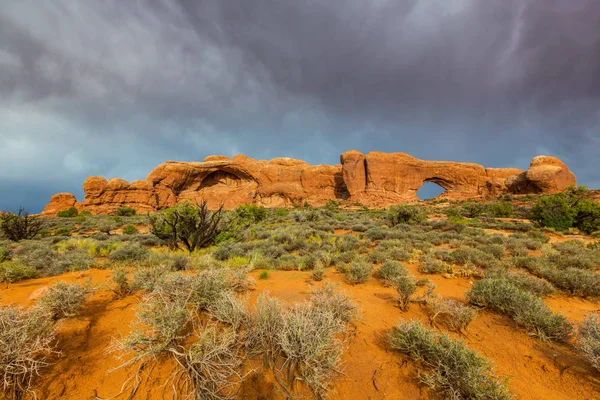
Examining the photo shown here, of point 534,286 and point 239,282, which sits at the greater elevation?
point 534,286

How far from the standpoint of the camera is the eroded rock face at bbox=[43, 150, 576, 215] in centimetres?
3503

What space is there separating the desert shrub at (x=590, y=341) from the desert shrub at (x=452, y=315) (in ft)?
3.34

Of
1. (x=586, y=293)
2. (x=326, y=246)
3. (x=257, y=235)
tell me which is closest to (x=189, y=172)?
(x=257, y=235)

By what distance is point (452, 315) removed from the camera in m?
3.44

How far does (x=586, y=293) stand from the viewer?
14.7ft

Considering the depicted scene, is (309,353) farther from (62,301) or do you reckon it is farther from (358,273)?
(62,301)

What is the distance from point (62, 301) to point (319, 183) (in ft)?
125

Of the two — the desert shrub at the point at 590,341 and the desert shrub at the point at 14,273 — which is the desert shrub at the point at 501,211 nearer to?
the desert shrub at the point at 590,341

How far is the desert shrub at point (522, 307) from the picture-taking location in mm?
3111

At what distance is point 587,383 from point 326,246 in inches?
254

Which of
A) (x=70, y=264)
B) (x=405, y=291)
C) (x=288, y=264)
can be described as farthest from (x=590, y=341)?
(x=70, y=264)

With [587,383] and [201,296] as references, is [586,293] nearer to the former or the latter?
[587,383]

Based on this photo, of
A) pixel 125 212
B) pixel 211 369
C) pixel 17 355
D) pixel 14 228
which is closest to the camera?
pixel 17 355

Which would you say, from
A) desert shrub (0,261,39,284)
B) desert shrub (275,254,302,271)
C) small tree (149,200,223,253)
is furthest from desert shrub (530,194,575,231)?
desert shrub (0,261,39,284)
